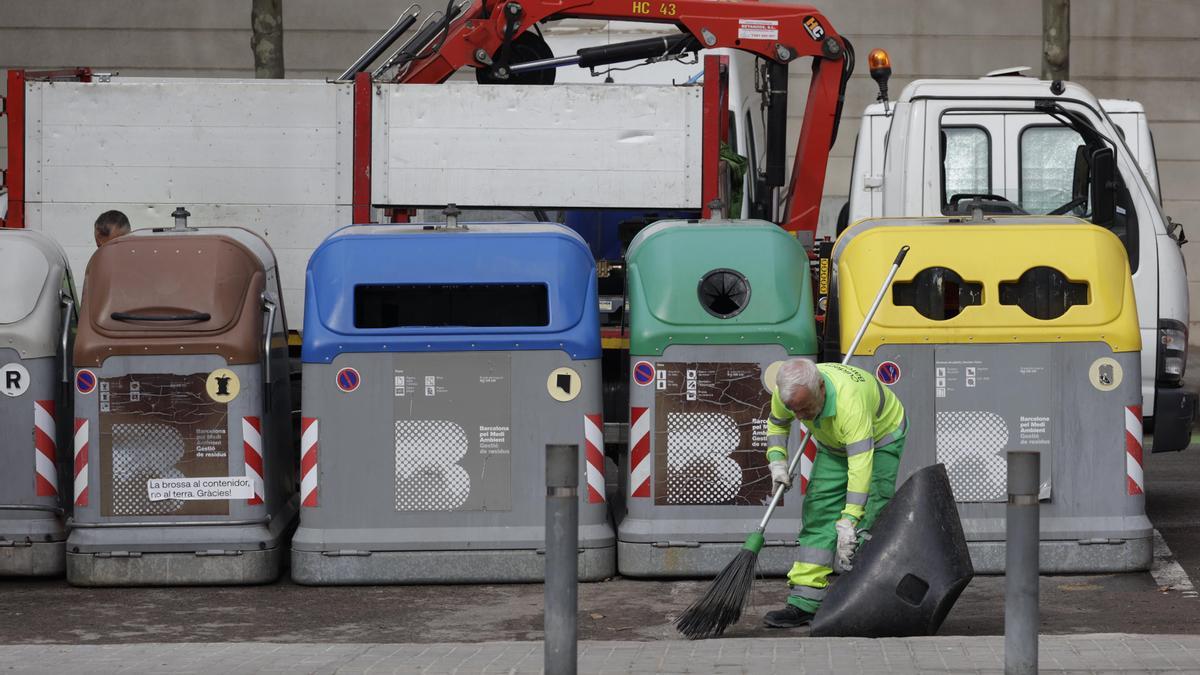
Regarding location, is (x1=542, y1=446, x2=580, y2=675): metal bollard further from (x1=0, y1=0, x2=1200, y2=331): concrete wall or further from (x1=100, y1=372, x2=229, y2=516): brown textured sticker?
(x1=0, y1=0, x2=1200, y2=331): concrete wall

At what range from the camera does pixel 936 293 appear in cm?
813

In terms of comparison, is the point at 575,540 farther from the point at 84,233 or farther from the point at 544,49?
the point at 544,49

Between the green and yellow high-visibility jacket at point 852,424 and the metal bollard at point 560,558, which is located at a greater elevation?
the green and yellow high-visibility jacket at point 852,424

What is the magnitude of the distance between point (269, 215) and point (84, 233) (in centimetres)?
103

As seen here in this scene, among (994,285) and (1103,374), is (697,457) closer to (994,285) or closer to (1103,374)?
(994,285)

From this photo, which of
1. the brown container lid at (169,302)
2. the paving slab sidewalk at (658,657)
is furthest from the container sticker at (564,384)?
the paving slab sidewalk at (658,657)

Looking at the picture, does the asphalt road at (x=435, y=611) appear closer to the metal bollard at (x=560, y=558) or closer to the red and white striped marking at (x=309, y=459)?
the red and white striped marking at (x=309, y=459)

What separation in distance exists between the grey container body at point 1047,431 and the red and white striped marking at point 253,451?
9.13 ft

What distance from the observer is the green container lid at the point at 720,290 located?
7.95 meters

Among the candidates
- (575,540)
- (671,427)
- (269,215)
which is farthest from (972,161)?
(575,540)

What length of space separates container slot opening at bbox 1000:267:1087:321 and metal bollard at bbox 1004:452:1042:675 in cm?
267

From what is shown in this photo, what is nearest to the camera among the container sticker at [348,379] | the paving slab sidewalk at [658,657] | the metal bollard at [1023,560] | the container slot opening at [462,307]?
the metal bollard at [1023,560]

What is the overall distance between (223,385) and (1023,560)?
392 centimetres

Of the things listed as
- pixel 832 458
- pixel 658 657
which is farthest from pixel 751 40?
pixel 658 657
